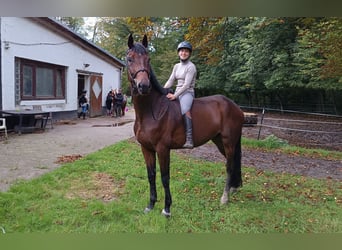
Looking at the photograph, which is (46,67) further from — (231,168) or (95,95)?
(231,168)

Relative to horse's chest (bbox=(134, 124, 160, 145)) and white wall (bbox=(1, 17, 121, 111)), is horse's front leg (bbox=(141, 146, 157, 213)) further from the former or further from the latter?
white wall (bbox=(1, 17, 121, 111))

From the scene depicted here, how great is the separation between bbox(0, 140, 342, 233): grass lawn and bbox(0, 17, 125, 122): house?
13.2 feet

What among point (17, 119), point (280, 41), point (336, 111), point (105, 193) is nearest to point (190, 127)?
point (105, 193)

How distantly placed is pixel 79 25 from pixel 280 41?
21577 millimetres

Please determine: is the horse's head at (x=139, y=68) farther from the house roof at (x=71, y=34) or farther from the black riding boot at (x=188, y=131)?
the house roof at (x=71, y=34)

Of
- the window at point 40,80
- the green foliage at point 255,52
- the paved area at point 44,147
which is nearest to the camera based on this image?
the paved area at point 44,147

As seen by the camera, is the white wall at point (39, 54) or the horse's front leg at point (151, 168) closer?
the horse's front leg at point (151, 168)

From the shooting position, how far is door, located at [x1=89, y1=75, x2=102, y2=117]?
11227 millimetres

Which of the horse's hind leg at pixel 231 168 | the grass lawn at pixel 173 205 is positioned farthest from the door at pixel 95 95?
the horse's hind leg at pixel 231 168

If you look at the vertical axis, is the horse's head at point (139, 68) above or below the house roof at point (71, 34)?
below

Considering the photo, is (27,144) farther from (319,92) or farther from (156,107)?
(319,92)

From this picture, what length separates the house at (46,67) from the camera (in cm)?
689

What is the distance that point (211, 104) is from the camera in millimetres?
2994

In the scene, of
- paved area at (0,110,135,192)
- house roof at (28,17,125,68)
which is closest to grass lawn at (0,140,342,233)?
paved area at (0,110,135,192)
